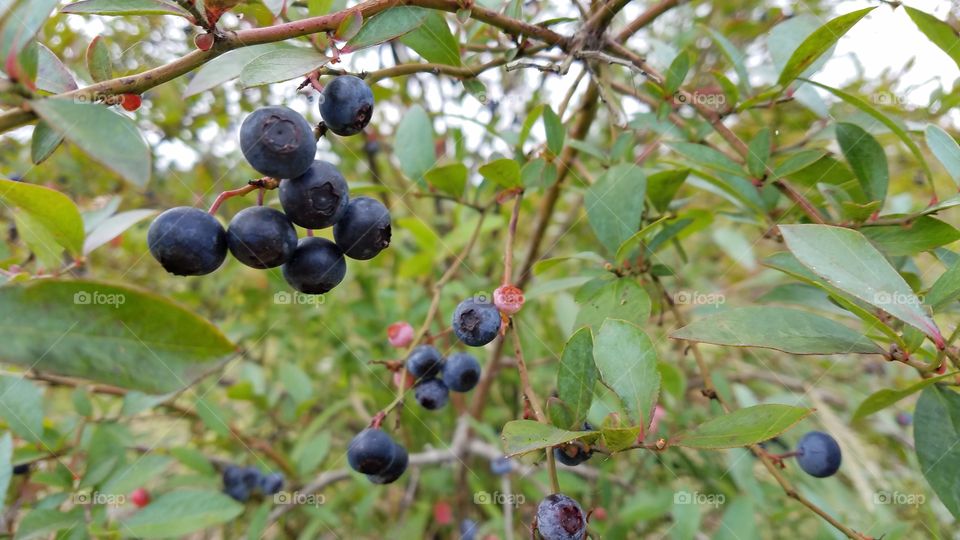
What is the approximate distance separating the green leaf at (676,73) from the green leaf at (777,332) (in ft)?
1.51

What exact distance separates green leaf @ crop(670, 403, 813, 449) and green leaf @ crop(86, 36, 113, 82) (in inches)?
31.3

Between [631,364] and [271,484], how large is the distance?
4.22 ft

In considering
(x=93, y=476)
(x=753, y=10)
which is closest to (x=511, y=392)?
(x=93, y=476)

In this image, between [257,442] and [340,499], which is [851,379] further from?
[257,442]

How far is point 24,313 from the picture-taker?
1.46ft

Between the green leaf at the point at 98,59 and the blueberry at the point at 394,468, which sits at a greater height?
the green leaf at the point at 98,59

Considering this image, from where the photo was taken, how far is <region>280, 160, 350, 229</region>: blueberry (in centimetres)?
65

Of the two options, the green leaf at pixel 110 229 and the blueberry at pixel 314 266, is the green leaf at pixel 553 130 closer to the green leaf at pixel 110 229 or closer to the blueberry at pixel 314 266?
the blueberry at pixel 314 266

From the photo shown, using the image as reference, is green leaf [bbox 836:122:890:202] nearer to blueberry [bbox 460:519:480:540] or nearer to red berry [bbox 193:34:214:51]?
red berry [bbox 193:34:214:51]

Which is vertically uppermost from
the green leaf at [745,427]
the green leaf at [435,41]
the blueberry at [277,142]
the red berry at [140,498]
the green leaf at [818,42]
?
the green leaf at [435,41]

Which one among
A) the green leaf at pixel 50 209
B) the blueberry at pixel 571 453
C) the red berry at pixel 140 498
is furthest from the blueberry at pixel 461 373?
the red berry at pixel 140 498

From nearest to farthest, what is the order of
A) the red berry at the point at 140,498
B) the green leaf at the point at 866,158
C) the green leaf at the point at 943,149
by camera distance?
the green leaf at the point at 943,149
the green leaf at the point at 866,158
the red berry at the point at 140,498

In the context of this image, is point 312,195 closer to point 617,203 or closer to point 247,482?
point 617,203

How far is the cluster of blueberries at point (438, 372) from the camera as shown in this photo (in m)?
1.00
